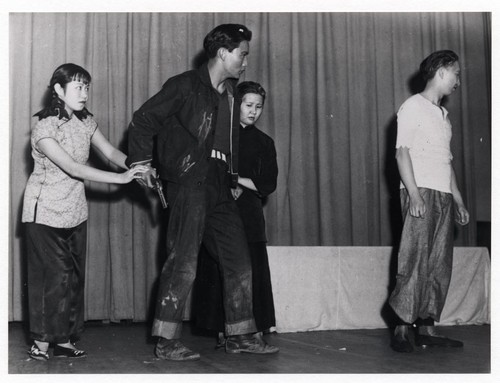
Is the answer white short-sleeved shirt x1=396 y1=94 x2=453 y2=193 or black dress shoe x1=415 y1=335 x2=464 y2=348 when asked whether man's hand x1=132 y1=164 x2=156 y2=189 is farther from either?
black dress shoe x1=415 y1=335 x2=464 y2=348

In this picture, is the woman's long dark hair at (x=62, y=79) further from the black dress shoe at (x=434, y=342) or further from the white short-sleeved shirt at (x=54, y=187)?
the black dress shoe at (x=434, y=342)

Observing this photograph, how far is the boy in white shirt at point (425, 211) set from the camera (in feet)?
10.5

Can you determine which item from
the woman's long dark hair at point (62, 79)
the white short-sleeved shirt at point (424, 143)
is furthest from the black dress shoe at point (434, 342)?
the woman's long dark hair at point (62, 79)

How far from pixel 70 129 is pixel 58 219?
44 cm

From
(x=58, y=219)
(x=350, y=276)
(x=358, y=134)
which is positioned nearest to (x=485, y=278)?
(x=350, y=276)

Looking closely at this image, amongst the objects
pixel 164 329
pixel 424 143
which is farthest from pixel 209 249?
pixel 424 143

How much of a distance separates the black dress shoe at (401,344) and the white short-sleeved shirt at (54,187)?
1.68 m

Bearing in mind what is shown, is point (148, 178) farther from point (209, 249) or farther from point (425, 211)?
point (425, 211)

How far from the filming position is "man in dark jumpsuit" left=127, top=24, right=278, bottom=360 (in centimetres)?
284

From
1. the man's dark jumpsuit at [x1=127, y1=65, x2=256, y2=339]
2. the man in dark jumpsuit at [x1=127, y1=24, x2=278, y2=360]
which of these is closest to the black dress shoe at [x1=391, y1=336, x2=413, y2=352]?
the man in dark jumpsuit at [x1=127, y1=24, x2=278, y2=360]

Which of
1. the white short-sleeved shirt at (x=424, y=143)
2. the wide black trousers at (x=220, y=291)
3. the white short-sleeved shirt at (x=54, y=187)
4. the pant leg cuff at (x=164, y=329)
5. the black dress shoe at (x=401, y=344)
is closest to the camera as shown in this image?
the pant leg cuff at (x=164, y=329)

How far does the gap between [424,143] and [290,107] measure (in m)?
1.77

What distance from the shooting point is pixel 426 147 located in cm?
326

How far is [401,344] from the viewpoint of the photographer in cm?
316
